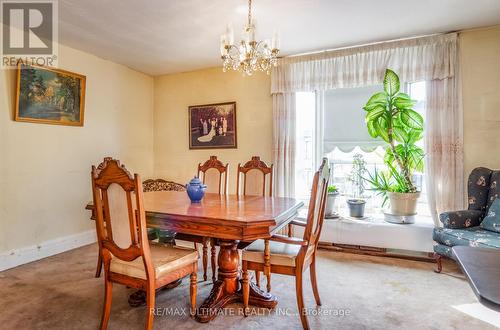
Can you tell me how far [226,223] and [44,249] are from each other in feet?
9.21

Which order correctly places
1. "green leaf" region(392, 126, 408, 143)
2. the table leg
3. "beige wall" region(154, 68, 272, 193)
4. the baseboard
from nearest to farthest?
the table leg, the baseboard, "green leaf" region(392, 126, 408, 143), "beige wall" region(154, 68, 272, 193)

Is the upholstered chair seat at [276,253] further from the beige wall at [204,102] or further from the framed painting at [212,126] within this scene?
the framed painting at [212,126]

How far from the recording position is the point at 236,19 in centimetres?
295

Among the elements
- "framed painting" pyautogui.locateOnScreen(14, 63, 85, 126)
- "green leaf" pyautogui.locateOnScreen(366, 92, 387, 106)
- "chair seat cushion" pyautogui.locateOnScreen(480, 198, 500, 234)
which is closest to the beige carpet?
"chair seat cushion" pyautogui.locateOnScreen(480, 198, 500, 234)

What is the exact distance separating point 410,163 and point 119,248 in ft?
10.3

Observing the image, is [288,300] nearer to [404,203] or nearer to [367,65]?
[404,203]

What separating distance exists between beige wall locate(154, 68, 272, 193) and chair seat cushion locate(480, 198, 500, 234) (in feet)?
8.29

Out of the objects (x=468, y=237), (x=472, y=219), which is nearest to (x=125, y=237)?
(x=468, y=237)

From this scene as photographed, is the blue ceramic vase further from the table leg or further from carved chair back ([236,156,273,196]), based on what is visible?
carved chair back ([236,156,273,196])

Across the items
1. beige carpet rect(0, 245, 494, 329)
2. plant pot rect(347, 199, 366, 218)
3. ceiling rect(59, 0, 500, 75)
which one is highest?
ceiling rect(59, 0, 500, 75)

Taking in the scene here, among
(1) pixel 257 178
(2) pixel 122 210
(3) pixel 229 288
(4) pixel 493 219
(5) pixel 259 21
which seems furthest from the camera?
(1) pixel 257 178

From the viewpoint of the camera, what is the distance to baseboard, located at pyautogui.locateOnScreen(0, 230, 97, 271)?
3.07 m

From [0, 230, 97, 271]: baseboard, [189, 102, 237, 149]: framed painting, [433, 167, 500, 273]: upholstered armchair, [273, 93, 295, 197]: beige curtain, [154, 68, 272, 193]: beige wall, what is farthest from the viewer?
[189, 102, 237, 149]: framed painting
